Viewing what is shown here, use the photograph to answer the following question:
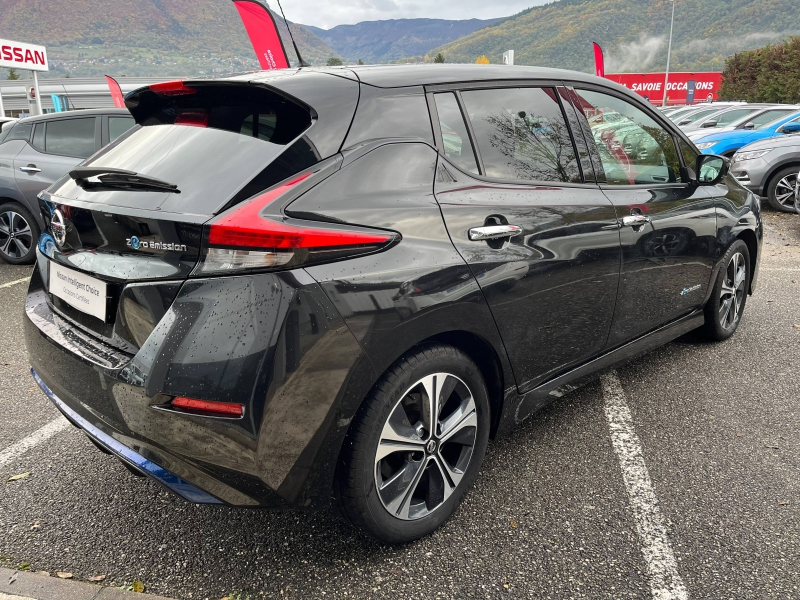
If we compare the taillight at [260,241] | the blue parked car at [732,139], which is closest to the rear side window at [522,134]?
the taillight at [260,241]

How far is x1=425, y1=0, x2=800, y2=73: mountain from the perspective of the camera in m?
130

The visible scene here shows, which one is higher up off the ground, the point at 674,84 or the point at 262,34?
the point at 262,34

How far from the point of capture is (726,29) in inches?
5674

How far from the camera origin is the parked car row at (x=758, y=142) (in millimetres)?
9539

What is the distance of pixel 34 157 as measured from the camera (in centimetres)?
691

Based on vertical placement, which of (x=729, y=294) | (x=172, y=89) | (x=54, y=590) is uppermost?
(x=172, y=89)

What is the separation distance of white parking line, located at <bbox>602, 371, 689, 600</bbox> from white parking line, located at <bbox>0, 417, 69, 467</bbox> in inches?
108

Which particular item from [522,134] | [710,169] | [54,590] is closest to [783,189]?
[710,169]

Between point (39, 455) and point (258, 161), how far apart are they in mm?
1993

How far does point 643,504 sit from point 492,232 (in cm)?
126

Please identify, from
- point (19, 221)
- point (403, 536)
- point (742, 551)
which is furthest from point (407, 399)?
point (19, 221)

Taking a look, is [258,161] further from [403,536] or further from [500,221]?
[403,536]

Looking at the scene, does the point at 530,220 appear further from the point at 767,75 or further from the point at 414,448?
the point at 767,75

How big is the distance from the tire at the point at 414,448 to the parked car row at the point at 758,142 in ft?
25.3
